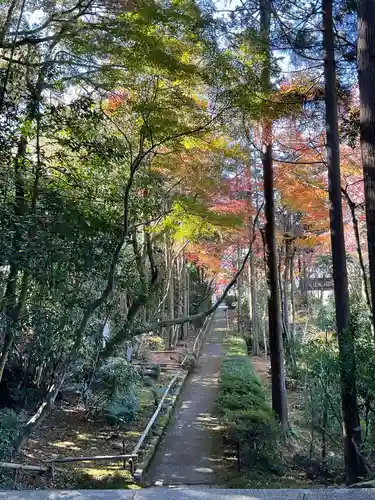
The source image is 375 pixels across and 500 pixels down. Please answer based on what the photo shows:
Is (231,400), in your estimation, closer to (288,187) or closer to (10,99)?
(288,187)

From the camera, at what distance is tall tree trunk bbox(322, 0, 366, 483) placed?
617cm

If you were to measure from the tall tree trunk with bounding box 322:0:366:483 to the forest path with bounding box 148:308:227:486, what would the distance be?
2.28 metres

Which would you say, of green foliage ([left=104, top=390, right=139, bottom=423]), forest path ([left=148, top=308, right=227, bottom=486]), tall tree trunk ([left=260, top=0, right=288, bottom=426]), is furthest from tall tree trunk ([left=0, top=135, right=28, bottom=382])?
tall tree trunk ([left=260, top=0, right=288, bottom=426])

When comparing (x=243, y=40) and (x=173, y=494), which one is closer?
(x=173, y=494)

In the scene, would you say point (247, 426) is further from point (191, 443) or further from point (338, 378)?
point (338, 378)

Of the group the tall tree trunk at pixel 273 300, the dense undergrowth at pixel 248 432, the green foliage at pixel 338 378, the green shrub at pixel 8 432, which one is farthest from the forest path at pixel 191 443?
the green shrub at pixel 8 432

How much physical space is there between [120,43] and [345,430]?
20.2 feet

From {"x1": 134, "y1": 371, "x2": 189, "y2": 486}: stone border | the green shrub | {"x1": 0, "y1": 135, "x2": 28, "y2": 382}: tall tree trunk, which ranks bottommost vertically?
{"x1": 134, "y1": 371, "x2": 189, "y2": 486}: stone border

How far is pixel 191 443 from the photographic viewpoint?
8.66 m

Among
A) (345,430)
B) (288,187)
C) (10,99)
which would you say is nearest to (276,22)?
(288,187)

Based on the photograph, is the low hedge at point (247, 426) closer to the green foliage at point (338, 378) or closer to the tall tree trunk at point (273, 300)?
the tall tree trunk at point (273, 300)

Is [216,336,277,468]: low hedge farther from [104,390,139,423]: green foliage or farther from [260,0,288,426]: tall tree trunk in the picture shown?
[104,390,139,423]: green foliage

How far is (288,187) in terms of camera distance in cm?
1089

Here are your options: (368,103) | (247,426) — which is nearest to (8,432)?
(247,426)
